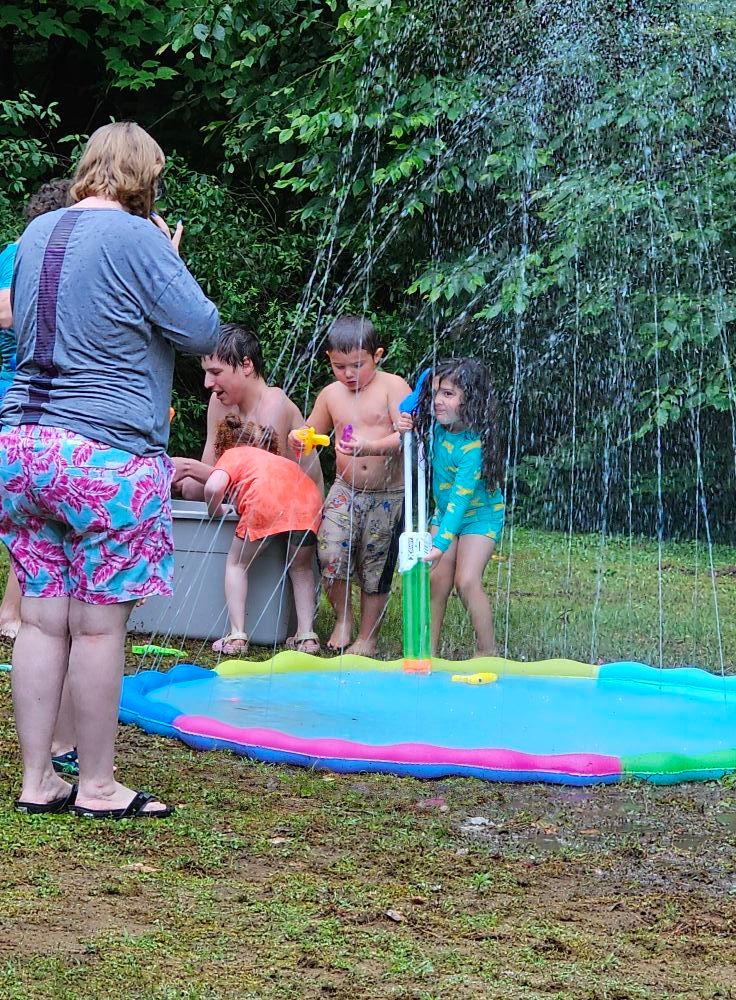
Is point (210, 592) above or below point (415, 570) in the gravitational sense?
below

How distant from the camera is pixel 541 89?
25.7 feet

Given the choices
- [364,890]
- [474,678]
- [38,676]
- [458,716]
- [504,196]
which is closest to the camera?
[364,890]

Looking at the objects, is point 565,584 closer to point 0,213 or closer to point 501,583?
point 501,583

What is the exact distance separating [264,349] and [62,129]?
3932 millimetres

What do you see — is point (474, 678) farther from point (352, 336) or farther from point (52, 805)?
point (52, 805)

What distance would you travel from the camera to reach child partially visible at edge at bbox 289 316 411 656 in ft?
16.9

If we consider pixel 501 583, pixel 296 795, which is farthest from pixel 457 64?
pixel 296 795

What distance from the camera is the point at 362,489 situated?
17.3 feet

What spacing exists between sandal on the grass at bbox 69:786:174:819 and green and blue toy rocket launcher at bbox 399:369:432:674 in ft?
5.82

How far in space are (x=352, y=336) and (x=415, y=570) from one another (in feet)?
3.26

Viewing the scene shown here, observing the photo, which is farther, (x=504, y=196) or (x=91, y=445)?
(x=504, y=196)

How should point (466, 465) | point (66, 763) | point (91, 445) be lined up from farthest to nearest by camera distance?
point (466, 465), point (66, 763), point (91, 445)

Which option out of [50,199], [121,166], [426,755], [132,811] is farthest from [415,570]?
[121,166]

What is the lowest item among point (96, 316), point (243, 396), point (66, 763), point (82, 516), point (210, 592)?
point (66, 763)
